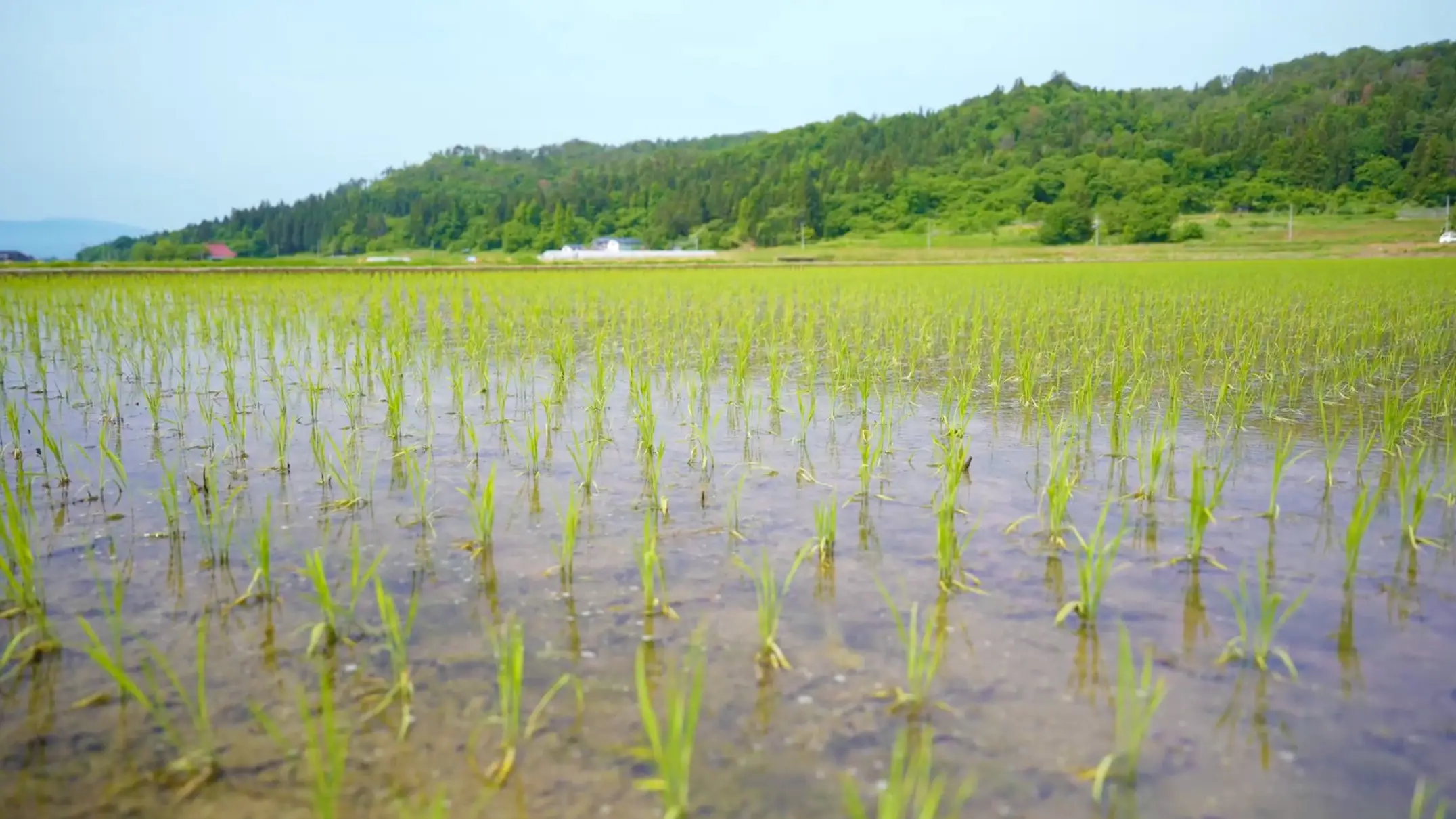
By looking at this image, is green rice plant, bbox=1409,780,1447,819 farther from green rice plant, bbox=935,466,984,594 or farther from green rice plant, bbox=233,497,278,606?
green rice plant, bbox=233,497,278,606

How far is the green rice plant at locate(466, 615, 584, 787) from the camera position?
165cm

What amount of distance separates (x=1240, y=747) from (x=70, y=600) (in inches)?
114

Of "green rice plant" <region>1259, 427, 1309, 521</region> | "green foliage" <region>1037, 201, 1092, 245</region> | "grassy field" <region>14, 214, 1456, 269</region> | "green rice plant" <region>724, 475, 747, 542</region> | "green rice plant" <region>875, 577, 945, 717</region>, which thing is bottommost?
"green rice plant" <region>875, 577, 945, 717</region>

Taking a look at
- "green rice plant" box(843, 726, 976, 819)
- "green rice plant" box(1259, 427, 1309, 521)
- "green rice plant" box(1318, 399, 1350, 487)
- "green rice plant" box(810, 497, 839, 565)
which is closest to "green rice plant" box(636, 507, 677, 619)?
"green rice plant" box(810, 497, 839, 565)

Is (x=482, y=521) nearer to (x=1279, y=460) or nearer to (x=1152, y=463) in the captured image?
(x=1152, y=463)

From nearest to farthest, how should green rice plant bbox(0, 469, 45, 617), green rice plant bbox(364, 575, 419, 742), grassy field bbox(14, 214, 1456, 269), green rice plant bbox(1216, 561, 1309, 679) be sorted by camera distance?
green rice plant bbox(364, 575, 419, 742) → green rice plant bbox(1216, 561, 1309, 679) → green rice plant bbox(0, 469, 45, 617) → grassy field bbox(14, 214, 1456, 269)

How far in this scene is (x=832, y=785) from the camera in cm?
161

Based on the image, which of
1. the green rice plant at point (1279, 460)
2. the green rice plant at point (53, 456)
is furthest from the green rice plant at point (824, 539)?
the green rice plant at point (53, 456)

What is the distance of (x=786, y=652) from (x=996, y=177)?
8401 cm

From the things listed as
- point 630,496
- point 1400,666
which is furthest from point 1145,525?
point 630,496

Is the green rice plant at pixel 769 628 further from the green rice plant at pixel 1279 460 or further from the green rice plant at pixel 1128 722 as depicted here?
the green rice plant at pixel 1279 460

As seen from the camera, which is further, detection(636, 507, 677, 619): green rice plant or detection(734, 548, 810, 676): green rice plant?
detection(636, 507, 677, 619): green rice plant

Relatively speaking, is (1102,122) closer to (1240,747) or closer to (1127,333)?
(1127,333)

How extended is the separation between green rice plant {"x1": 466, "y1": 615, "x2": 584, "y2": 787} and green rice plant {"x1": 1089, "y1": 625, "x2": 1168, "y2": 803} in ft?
3.41
